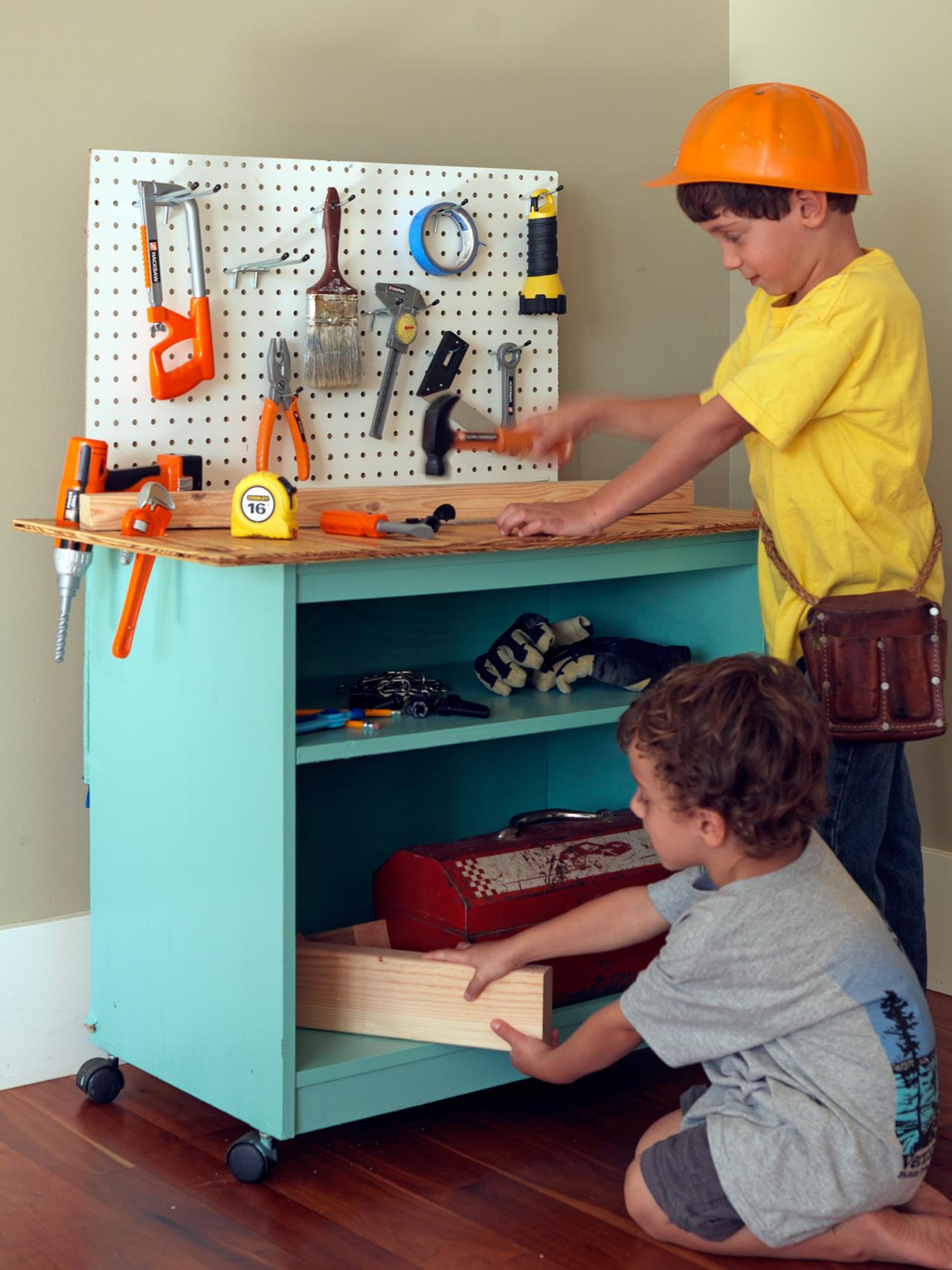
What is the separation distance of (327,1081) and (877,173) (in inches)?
71.4

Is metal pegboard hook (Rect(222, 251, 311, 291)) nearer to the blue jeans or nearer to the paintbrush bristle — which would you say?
the paintbrush bristle

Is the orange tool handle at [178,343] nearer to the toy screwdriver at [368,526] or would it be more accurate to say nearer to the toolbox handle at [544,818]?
the toy screwdriver at [368,526]

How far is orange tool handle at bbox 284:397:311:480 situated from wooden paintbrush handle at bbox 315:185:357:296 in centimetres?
17

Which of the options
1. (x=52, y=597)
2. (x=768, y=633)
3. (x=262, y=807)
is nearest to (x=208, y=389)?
(x=52, y=597)

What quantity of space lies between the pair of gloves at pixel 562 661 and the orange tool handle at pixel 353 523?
0.40m

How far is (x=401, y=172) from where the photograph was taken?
2.35 meters

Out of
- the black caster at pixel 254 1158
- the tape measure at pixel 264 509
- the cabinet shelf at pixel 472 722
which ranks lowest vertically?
the black caster at pixel 254 1158

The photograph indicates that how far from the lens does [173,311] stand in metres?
2.16

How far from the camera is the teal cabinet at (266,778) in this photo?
1.82m

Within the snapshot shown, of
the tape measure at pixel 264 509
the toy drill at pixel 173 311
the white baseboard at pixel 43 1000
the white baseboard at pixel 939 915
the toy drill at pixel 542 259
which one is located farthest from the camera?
the white baseboard at pixel 939 915

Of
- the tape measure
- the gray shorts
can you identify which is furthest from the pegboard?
→ the gray shorts

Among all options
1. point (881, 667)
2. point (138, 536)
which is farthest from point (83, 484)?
point (881, 667)

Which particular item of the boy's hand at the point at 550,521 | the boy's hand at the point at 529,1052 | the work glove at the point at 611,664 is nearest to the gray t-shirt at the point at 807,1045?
the boy's hand at the point at 529,1052

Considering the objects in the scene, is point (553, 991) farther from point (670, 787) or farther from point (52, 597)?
point (52, 597)
